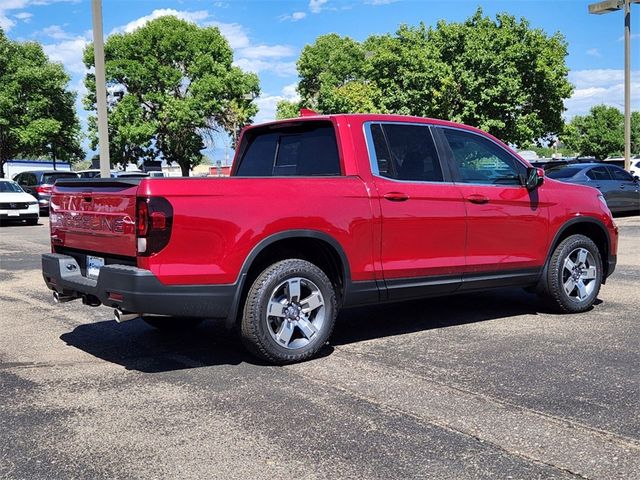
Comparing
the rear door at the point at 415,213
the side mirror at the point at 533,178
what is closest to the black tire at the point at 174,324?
the rear door at the point at 415,213

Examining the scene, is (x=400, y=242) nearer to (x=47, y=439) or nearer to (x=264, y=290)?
(x=264, y=290)

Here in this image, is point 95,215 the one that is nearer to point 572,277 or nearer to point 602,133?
point 572,277

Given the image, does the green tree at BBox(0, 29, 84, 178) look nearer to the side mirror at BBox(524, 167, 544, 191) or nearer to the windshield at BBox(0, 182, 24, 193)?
the windshield at BBox(0, 182, 24, 193)

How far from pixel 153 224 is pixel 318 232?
4.07ft

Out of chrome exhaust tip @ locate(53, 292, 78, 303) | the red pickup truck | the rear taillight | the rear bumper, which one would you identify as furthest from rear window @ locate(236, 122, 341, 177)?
chrome exhaust tip @ locate(53, 292, 78, 303)

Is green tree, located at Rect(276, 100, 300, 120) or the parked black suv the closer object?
the parked black suv

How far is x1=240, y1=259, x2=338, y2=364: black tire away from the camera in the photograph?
485 cm

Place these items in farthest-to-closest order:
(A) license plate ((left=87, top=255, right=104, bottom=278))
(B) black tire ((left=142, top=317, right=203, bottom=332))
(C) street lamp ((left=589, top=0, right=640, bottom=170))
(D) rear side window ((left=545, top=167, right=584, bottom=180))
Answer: (C) street lamp ((left=589, top=0, right=640, bottom=170)) → (D) rear side window ((left=545, top=167, right=584, bottom=180)) → (B) black tire ((left=142, top=317, right=203, bottom=332)) → (A) license plate ((left=87, top=255, right=104, bottom=278))

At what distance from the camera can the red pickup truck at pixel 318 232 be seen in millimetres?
4559

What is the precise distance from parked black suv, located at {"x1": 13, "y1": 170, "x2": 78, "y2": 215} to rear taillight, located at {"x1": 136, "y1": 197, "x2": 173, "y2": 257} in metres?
21.3

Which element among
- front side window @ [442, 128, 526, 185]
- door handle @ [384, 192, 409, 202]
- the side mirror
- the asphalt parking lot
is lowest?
the asphalt parking lot

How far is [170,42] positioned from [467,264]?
131ft

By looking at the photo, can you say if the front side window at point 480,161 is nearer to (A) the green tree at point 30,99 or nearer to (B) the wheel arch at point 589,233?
(B) the wheel arch at point 589,233

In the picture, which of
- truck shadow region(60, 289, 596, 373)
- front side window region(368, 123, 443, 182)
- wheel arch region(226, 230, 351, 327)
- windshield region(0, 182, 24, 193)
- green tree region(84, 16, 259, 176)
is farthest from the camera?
green tree region(84, 16, 259, 176)
